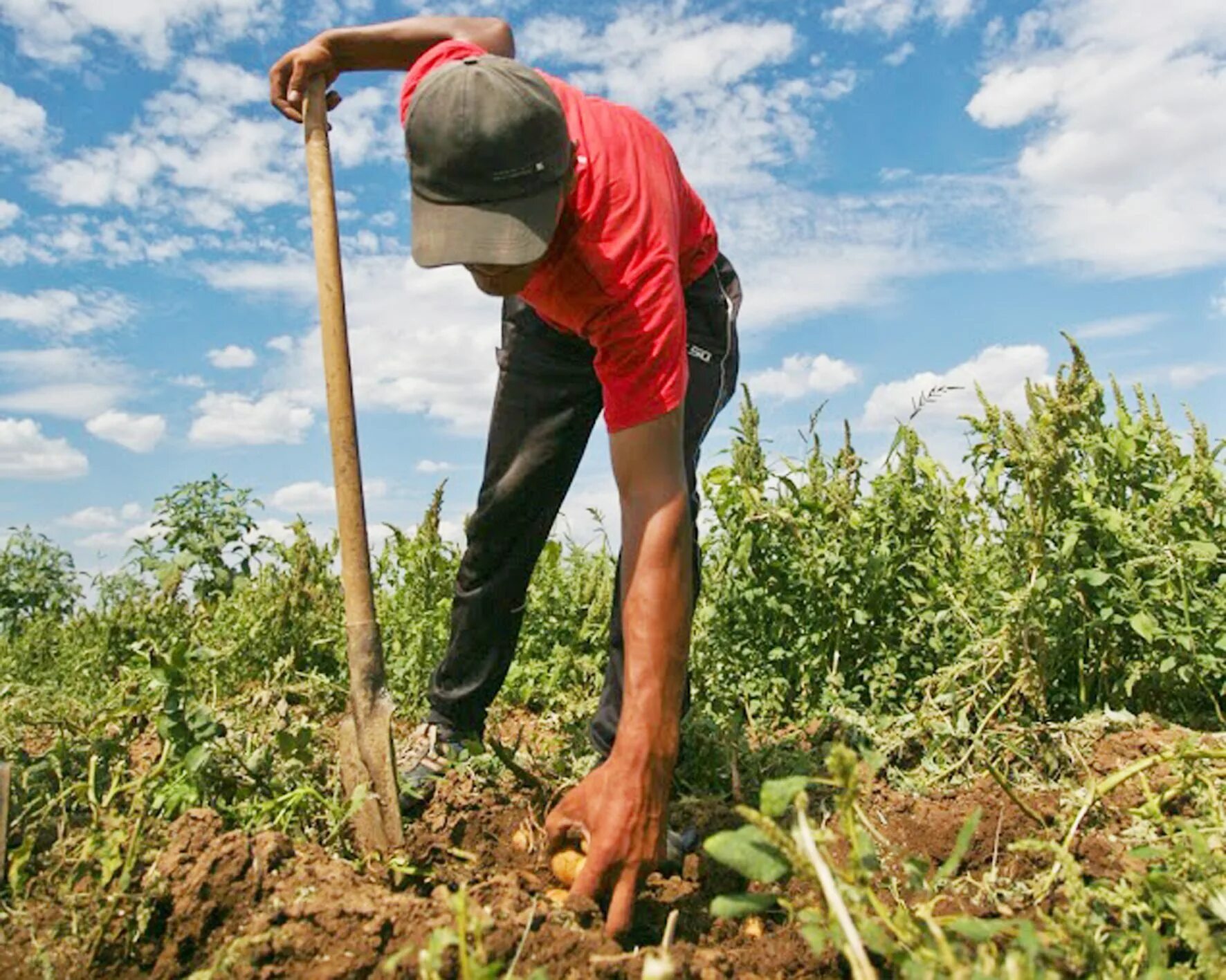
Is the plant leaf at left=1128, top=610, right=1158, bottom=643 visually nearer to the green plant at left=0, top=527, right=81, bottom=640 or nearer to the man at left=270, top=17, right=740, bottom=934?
the man at left=270, top=17, right=740, bottom=934

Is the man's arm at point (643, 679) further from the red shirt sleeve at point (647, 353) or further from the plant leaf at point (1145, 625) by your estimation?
the plant leaf at point (1145, 625)

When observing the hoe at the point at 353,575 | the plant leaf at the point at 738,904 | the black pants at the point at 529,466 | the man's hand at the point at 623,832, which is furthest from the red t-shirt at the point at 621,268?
the plant leaf at the point at 738,904

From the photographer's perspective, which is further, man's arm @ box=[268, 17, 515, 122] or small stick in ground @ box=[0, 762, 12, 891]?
man's arm @ box=[268, 17, 515, 122]

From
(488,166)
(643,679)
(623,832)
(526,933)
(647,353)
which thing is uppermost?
(488,166)

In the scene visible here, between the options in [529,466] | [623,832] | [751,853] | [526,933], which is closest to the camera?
[751,853]

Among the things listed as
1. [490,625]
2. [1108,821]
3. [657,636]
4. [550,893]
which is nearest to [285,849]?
[550,893]

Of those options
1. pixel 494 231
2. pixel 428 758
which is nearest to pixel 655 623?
pixel 494 231

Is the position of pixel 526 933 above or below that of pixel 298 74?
below

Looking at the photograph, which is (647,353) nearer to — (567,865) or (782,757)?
(567,865)

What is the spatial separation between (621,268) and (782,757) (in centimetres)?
151

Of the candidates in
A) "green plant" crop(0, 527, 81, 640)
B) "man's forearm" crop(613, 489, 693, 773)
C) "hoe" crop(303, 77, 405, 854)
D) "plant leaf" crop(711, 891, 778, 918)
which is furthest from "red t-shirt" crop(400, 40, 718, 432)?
"green plant" crop(0, 527, 81, 640)

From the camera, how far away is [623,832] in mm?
2211

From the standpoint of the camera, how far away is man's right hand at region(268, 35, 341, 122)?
10.7ft

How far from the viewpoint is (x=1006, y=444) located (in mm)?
3559
